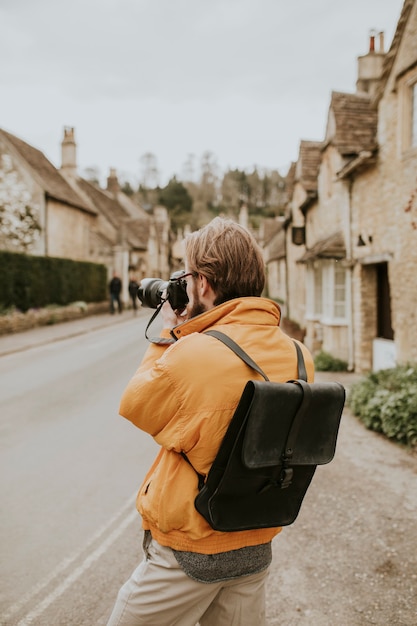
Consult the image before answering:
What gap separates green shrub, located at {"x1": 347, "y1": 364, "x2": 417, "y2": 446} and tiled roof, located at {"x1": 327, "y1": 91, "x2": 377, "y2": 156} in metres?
4.99

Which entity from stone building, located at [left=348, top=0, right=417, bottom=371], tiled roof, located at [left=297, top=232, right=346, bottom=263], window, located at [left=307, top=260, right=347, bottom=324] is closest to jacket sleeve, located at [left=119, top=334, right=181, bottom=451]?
stone building, located at [left=348, top=0, right=417, bottom=371]

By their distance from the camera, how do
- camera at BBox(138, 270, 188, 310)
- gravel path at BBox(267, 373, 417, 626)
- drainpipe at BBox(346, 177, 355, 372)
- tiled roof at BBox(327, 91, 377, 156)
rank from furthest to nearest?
drainpipe at BBox(346, 177, 355, 372)
tiled roof at BBox(327, 91, 377, 156)
gravel path at BBox(267, 373, 417, 626)
camera at BBox(138, 270, 188, 310)

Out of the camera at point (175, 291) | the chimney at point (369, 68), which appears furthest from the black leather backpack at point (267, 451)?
the chimney at point (369, 68)

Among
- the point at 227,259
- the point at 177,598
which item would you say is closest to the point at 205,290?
the point at 227,259

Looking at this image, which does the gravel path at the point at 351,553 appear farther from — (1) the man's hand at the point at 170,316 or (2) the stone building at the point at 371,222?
(2) the stone building at the point at 371,222

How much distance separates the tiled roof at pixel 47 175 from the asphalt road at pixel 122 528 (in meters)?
21.5

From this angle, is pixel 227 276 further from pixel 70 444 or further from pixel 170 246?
pixel 170 246

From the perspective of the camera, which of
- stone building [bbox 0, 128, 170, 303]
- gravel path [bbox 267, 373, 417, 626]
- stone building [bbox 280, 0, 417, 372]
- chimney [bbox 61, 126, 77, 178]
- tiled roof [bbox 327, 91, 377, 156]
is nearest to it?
gravel path [bbox 267, 373, 417, 626]

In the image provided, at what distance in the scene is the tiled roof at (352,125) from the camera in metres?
10.6

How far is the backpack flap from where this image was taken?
60.2 inches

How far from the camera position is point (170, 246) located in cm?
6209

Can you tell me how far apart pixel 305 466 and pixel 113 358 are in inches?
443

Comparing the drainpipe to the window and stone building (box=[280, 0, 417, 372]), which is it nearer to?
stone building (box=[280, 0, 417, 372])

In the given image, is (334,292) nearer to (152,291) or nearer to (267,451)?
(152,291)
